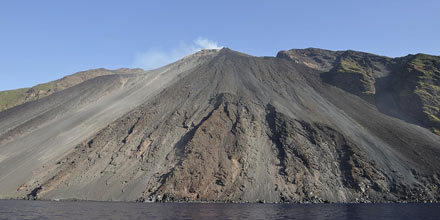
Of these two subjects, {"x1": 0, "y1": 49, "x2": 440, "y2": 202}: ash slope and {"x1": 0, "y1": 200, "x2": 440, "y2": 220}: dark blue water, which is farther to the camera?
{"x1": 0, "y1": 49, "x2": 440, "y2": 202}: ash slope

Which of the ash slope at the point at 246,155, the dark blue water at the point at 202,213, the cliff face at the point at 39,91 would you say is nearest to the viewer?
the dark blue water at the point at 202,213

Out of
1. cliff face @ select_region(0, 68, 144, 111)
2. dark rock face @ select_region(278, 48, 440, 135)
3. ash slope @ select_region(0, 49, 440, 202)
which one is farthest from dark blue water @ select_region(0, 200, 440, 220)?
cliff face @ select_region(0, 68, 144, 111)

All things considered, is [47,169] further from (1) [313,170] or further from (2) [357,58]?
(2) [357,58]

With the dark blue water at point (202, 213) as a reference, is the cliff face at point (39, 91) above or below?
above

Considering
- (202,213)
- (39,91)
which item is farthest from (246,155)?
(39,91)

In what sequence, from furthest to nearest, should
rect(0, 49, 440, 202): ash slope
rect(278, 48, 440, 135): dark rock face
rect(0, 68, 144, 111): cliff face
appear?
1. rect(0, 68, 144, 111): cliff face
2. rect(278, 48, 440, 135): dark rock face
3. rect(0, 49, 440, 202): ash slope

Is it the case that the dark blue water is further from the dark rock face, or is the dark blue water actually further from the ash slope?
the dark rock face

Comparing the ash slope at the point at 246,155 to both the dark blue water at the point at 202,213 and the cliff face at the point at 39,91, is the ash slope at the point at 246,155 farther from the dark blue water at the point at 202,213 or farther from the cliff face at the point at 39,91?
the cliff face at the point at 39,91

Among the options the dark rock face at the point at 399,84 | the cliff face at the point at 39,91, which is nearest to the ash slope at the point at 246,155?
the dark rock face at the point at 399,84

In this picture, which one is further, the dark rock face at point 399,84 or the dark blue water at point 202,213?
the dark rock face at point 399,84

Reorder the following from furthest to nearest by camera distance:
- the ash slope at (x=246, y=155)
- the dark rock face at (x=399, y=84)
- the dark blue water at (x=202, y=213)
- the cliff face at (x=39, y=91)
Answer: the cliff face at (x=39, y=91) → the dark rock face at (x=399, y=84) → the ash slope at (x=246, y=155) → the dark blue water at (x=202, y=213)
